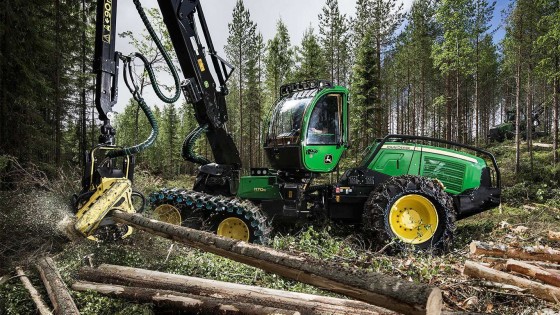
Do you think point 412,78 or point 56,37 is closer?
point 56,37

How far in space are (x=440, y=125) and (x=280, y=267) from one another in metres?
45.5

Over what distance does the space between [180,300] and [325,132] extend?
14.4 feet

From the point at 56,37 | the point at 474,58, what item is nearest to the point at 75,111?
the point at 56,37

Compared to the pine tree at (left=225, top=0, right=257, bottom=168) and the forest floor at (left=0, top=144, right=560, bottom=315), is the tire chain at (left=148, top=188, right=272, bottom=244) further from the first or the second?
the pine tree at (left=225, top=0, right=257, bottom=168)

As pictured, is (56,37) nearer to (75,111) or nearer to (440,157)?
(75,111)

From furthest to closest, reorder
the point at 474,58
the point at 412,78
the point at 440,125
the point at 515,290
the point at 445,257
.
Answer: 1. the point at 440,125
2. the point at 412,78
3. the point at 474,58
4. the point at 445,257
5. the point at 515,290

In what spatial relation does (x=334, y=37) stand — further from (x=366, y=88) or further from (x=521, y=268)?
(x=521, y=268)

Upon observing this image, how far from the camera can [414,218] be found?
22.2ft

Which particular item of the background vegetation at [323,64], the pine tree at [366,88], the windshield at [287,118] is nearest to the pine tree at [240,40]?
the background vegetation at [323,64]

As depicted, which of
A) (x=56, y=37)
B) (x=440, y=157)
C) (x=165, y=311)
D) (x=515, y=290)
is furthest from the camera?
(x=56, y=37)

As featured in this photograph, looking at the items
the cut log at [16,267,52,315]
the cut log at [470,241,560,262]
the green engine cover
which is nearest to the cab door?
the green engine cover

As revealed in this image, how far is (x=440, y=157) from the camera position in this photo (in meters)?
7.38

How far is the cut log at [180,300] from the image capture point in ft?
11.1

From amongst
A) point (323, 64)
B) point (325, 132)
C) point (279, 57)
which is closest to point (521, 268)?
point (325, 132)
